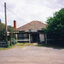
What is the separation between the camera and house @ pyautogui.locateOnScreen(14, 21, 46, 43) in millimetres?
21266

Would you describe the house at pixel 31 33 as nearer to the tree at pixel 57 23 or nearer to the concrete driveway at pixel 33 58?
the tree at pixel 57 23

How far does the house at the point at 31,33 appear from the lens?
21.3 metres

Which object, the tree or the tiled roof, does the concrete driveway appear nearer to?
the tree

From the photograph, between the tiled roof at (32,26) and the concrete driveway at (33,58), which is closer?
the concrete driveway at (33,58)

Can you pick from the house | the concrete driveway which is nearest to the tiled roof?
the house

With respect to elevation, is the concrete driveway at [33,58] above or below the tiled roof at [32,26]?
below

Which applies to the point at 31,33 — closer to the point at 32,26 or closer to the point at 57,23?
the point at 32,26

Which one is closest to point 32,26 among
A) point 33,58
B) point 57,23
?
point 57,23

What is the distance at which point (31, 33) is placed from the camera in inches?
863

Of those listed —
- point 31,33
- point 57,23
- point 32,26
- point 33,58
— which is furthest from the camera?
point 32,26

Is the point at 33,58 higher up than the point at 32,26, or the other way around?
the point at 32,26

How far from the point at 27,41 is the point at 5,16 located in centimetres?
924

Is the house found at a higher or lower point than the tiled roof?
lower

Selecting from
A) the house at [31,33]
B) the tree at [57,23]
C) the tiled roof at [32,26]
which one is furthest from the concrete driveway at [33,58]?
the tiled roof at [32,26]
